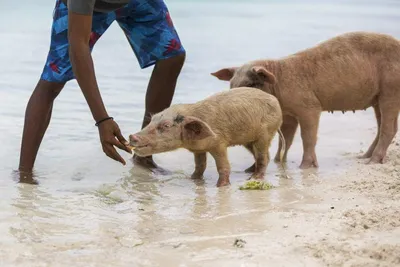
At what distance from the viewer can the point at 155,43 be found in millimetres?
7051

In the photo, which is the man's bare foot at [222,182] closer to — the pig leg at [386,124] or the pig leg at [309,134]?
the pig leg at [309,134]

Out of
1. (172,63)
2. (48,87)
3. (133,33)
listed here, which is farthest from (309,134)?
(48,87)

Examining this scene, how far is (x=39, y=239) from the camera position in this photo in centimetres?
470

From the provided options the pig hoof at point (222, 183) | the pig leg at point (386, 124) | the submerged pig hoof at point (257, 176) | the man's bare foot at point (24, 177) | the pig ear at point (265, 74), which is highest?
the pig ear at point (265, 74)

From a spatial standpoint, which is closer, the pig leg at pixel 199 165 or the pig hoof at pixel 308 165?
the pig leg at pixel 199 165

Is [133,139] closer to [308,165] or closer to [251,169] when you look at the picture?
[251,169]

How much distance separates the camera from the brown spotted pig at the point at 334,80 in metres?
7.46

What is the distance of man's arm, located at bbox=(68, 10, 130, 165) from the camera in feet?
17.7

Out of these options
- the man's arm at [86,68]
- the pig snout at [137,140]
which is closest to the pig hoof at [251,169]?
the pig snout at [137,140]

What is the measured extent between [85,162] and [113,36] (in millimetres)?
11442

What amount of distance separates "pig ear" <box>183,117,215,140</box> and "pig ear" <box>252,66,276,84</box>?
1.12m

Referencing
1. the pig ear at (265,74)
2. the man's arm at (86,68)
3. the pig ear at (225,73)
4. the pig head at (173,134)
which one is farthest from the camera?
the pig ear at (225,73)

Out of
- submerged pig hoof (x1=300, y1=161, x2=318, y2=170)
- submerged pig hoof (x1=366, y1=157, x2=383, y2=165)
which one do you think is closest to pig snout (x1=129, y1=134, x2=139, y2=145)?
submerged pig hoof (x1=300, y1=161, x2=318, y2=170)

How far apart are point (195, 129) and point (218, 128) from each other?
300 mm
